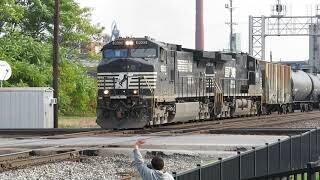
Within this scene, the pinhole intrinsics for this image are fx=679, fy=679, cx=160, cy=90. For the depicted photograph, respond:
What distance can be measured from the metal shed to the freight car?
4979 millimetres

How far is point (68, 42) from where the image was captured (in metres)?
50.7

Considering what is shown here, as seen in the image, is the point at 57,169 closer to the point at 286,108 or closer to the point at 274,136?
the point at 274,136

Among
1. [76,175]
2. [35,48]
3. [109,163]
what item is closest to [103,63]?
[109,163]

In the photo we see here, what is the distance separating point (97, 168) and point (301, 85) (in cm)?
3844

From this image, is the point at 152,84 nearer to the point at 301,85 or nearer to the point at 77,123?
the point at 77,123

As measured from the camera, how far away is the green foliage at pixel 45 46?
141 feet

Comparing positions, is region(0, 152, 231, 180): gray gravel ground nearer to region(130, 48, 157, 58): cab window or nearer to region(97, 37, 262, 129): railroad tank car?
region(97, 37, 262, 129): railroad tank car

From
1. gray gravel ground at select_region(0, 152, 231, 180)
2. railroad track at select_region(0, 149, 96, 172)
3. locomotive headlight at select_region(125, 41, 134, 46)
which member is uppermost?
locomotive headlight at select_region(125, 41, 134, 46)

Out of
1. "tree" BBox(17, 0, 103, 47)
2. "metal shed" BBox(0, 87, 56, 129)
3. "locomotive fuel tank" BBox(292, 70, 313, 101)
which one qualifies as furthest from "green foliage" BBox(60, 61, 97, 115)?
"locomotive fuel tank" BBox(292, 70, 313, 101)

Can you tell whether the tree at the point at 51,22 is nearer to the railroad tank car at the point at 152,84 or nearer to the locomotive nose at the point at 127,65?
the railroad tank car at the point at 152,84

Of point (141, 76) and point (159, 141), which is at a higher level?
point (141, 76)

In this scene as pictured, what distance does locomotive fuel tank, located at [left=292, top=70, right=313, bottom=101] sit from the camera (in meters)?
50.2

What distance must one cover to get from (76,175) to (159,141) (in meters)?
6.40

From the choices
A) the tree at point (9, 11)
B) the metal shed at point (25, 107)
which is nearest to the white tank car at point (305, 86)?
the tree at point (9, 11)
